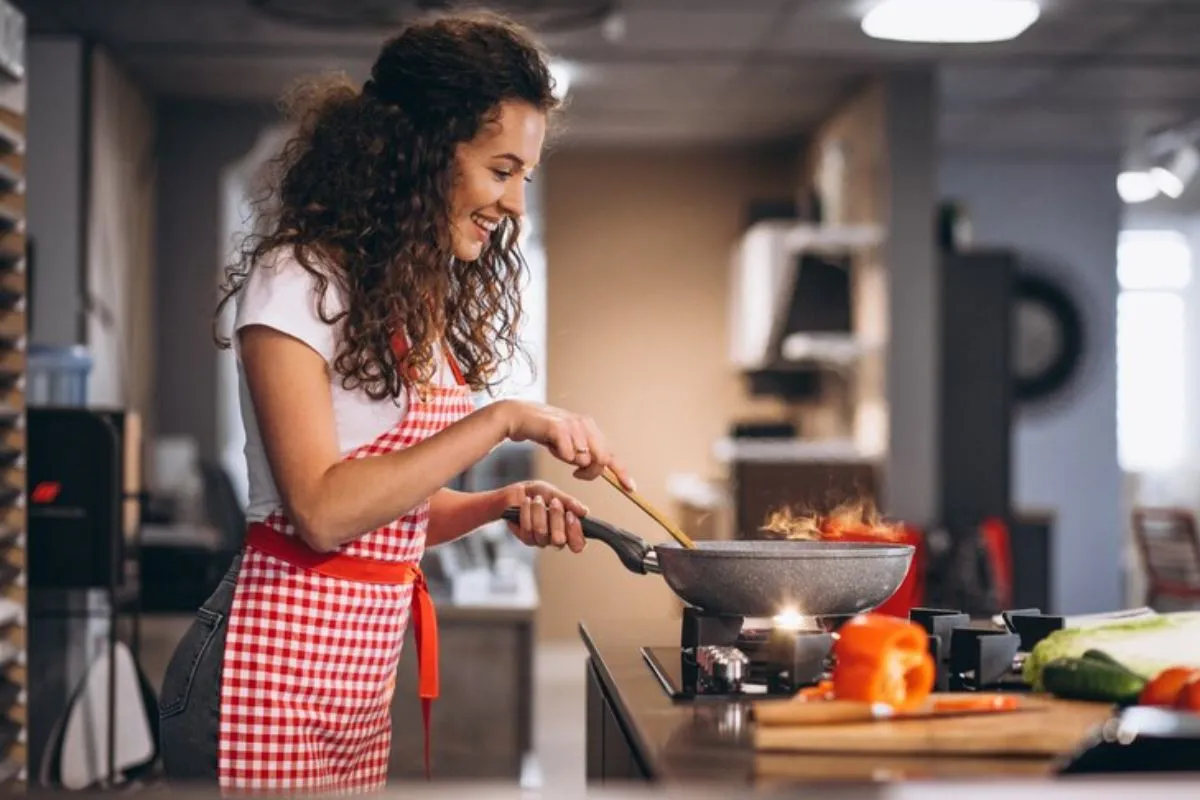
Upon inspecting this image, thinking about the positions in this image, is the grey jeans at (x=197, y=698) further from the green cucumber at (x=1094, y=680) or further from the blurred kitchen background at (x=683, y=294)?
the blurred kitchen background at (x=683, y=294)

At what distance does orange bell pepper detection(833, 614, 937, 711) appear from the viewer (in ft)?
4.47

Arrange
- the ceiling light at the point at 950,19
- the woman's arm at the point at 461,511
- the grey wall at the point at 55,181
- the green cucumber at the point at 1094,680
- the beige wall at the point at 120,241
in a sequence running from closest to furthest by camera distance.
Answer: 1. the green cucumber at the point at 1094,680
2. the woman's arm at the point at 461,511
3. the ceiling light at the point at 950,19
4. the grey wall at the point at 55,181
5. the beige wall at the point at 120,241

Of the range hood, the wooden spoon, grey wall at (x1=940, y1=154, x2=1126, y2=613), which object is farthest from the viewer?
grey wall at (x1=940, y1=154, x2=1126, y2=613)

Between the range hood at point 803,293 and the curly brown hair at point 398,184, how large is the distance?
5143 mm

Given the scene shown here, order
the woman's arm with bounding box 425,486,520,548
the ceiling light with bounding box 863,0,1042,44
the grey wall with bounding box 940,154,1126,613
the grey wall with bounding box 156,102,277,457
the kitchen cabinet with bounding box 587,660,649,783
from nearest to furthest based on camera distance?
the kitchen cabinet with bounding box 587,660,649,783, the woman's arm with bounding box 425,486,520,548, the ceiling light with bounding box 863,0,1042,44, the grey wall with bounding box 156,102,277,457, the grey wall with bounding box 940,154,1126,613

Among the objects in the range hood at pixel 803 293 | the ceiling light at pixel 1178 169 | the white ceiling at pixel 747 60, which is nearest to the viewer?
the white ceiling at pixel 747 60

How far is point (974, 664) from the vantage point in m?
1.59

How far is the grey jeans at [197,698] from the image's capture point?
1.76 metres

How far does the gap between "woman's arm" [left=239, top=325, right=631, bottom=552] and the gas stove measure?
22 centimetres

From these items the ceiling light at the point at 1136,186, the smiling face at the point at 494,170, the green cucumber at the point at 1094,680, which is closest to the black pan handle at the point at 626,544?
the smiling face at the point at 494,170

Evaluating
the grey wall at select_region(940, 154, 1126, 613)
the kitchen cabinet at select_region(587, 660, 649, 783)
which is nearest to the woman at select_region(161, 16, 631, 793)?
the kitchen cabinet at select_region(587, 660, 649, 783)

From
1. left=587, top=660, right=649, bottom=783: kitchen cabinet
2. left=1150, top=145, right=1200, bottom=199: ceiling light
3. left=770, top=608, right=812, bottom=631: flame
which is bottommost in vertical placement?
left=587, top=660, right=649, bottom=783: kitchen cabinet

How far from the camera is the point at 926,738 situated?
1286 mm

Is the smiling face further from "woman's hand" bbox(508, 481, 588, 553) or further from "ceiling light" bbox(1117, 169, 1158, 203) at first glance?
"ceiling light" bbox(1117, 169, 1158, 203)
